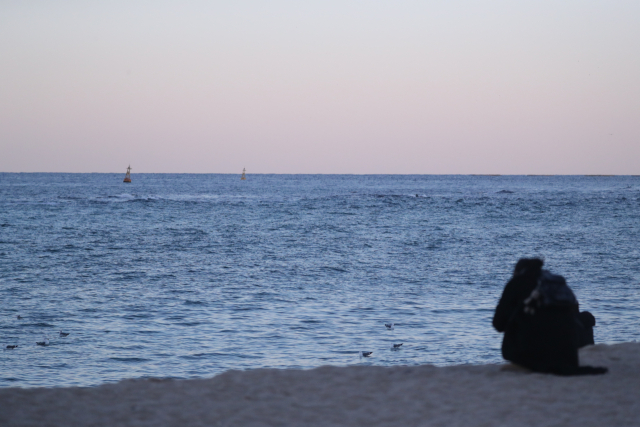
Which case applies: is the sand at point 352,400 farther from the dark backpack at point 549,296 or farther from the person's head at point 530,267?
the person's head at point 530,267

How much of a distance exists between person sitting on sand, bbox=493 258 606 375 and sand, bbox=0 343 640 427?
19 cm

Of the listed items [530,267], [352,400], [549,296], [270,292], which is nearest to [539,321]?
[549,296]

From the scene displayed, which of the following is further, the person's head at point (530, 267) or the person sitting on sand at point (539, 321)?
the person's head at point (530, 267)

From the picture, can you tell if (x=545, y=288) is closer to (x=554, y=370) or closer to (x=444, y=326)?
(x=554, y=370)

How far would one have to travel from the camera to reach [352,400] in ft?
19.6

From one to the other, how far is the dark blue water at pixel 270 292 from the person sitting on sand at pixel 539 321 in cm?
471

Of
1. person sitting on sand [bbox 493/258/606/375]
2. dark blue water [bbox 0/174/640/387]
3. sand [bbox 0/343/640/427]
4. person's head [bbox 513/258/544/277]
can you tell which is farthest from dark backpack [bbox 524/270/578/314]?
dark blue water [bbox 0/174/640/387]

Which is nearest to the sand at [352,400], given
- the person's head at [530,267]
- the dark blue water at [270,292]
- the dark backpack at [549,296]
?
the dark backpack at [549,296]

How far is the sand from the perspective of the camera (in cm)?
538

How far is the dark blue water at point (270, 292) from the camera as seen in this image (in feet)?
38.5

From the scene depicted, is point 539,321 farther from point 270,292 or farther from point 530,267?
point 270,292

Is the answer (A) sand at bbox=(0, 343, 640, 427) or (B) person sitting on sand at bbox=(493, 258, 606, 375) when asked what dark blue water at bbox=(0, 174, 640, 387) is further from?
(B) person sitting on sand at bbox=(493, 258, 606, 375)

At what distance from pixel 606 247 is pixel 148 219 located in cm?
3141

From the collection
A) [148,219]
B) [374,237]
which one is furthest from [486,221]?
[148,219]
